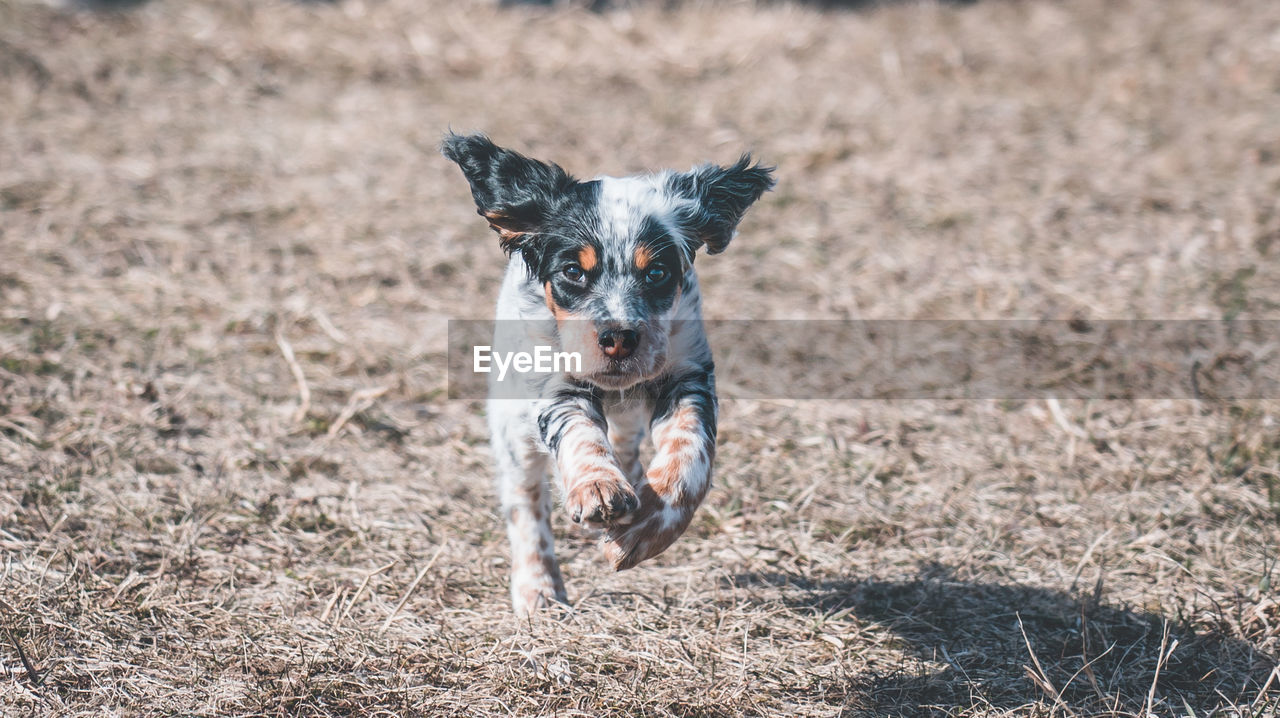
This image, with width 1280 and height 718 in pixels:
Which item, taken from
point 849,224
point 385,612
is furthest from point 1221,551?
point 849,224

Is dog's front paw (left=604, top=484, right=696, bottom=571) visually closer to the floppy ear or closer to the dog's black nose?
the dog's black nose

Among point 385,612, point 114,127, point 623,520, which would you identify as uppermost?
point 623,520

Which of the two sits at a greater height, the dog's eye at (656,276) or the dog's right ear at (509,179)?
the dog's right ear at (509,179)

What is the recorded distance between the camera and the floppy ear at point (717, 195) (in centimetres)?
353

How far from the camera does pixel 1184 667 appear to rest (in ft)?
11.3

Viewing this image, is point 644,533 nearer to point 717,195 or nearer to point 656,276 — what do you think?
point 656,276

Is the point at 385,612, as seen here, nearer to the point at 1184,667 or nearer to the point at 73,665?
the point at 73,665

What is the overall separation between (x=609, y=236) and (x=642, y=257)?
13cm

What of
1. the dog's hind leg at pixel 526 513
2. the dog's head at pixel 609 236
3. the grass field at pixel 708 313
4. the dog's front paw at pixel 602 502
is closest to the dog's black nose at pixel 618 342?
the dog's head at pixel 609 236

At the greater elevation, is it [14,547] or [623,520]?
[623,520]

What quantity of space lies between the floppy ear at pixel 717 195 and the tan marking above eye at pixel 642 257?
0.83 ft

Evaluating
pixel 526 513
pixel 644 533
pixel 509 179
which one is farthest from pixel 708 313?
pixel 644 533

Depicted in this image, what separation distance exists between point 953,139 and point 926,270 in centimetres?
226

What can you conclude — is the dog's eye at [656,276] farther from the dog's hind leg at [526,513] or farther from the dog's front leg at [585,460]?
the dog's hind leg at [526,513]
